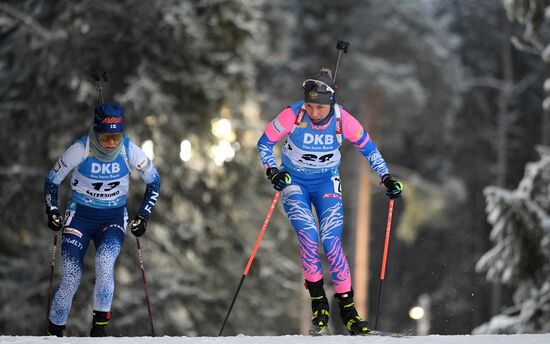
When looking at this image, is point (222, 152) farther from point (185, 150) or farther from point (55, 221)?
point (55, 221)

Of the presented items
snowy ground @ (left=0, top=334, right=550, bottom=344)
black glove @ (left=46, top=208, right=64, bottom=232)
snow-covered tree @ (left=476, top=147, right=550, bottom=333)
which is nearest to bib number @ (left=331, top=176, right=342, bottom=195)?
snowy ground @ (left=0, top=334, right=550, bottom=344)

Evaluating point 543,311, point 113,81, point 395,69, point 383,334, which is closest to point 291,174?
point 383,334

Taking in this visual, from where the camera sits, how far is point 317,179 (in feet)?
30.2

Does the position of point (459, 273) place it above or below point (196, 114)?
below

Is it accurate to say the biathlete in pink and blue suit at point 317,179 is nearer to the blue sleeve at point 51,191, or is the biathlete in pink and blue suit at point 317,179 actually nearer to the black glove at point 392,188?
the black glove at point 392,188

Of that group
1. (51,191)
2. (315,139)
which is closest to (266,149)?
(315,139)

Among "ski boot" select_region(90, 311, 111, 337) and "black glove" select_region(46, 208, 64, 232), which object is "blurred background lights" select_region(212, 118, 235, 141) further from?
"ski boot" select_region(90, 311, 111, 337)

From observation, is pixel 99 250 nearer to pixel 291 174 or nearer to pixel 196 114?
pixel 291 174

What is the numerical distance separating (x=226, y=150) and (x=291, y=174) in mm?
9956

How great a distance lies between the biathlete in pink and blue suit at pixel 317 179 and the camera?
8969mm

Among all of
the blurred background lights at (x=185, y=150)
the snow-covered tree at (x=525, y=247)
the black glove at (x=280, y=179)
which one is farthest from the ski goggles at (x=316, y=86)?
the blurred background lights at (x=185, y=150)

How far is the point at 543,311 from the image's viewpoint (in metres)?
14.1

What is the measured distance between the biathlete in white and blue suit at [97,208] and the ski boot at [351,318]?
1.78 metres

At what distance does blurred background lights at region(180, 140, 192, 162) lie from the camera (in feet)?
56.7
